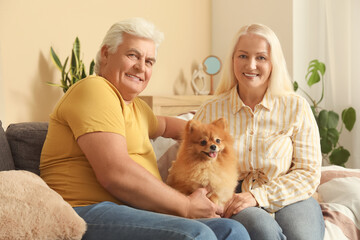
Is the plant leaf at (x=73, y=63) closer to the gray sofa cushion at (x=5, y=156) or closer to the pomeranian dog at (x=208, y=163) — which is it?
the gray sofa cushion at (x=5, y=156)

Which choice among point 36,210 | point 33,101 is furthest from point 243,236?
point 33,101

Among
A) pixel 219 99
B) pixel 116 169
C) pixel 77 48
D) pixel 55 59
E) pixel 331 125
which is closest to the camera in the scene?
pixel 116 169

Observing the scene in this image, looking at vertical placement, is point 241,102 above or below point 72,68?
below

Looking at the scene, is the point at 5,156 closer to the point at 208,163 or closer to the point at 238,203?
the point at 208,163

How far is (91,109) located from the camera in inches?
56.5

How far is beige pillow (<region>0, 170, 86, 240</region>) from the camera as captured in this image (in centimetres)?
117

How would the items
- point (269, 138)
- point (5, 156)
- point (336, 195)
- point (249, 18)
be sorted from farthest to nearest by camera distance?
point (249, 18)
point (336, 195)
point (269, 138)
point (5, 156)

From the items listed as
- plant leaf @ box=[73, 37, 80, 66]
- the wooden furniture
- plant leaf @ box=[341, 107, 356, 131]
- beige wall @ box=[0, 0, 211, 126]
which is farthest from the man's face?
plant leaf @ box=[341, 107, 356, 131]

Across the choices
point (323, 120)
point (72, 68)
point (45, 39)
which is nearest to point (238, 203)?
point (72, 68)

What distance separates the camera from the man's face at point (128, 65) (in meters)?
1.68

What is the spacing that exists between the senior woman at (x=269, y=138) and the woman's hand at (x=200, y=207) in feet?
0.54

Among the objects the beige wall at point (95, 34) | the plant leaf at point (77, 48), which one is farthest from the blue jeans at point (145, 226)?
the plant leaf at point (77, 48)

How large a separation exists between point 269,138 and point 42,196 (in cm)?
103

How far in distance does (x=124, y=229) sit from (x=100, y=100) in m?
0.47
